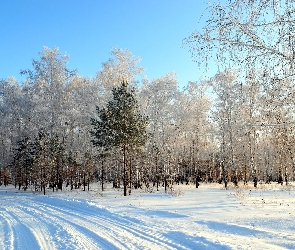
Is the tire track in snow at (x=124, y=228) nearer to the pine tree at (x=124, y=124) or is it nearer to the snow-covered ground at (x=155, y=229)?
the snow-covered ground at (x=155, y=229)

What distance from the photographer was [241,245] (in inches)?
270

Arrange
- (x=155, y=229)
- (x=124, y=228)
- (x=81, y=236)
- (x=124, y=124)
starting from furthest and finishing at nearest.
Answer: (x=124, y=124) < (x=124, y=228) < (x=155, y=229) < (x=81, y=236)

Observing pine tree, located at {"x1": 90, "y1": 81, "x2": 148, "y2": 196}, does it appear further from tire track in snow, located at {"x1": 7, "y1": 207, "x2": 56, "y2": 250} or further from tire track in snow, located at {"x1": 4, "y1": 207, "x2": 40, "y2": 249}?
tire track in snow, located at {"x1": 4, "y1": 207, "x2": 40, "y2": 249}

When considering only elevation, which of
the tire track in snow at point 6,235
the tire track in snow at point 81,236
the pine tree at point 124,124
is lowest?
the tire track in snow at point 6,235

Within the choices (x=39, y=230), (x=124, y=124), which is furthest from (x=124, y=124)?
(x=39, y=230)

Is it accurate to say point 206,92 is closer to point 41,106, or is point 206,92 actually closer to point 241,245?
point 41,106

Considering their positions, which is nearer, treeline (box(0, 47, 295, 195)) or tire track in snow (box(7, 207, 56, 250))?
tire track in snow (box(7, 207, 56, 250))

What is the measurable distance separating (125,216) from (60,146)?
21148 mm

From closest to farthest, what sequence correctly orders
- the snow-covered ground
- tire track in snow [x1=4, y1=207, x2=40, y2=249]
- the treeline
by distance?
the snow-covered ground < tire track in snow [x1=4, y1=207, x2=40, y2=249] < the treeline

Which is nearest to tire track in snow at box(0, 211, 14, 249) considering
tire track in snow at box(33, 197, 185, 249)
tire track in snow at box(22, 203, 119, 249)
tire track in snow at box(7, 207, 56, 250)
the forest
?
tire track in snow at box(7, 207, 56, 250)

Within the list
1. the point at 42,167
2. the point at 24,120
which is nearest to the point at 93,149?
the point at 42,167

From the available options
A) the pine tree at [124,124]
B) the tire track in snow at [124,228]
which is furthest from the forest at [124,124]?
the tire track in snow at [124,228]

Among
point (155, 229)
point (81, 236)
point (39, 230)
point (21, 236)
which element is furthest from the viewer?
point (39, 230)

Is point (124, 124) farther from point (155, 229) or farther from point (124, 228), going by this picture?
point (155, 229)
